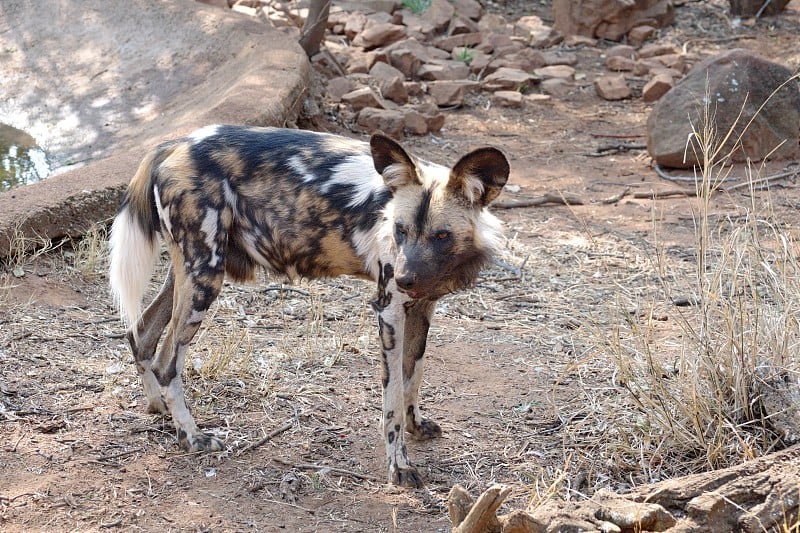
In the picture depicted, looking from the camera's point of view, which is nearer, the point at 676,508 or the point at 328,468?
the point at 676,508

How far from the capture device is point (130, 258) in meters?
3.12

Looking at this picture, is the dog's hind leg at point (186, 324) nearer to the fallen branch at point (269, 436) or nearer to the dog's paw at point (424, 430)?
the fallen branch at point (269, 436)

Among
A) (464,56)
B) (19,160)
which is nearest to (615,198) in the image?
(464,56)

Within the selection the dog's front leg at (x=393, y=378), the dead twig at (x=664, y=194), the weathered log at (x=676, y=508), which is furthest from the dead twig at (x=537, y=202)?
the weathered log at (x=676, y=508)

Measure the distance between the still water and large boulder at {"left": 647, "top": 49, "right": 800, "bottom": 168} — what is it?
4011mm

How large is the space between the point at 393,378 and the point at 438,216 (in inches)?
21.8

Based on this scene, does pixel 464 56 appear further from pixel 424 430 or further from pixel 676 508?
pixel 676 508

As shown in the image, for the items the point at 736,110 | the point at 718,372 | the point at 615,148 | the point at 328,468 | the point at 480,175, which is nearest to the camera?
the point at 480,175

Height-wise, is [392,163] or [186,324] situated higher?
[392,163]

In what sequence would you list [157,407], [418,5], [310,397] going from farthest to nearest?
[418,5], [310,397], [157,407]

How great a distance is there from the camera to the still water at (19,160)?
5.31 meters

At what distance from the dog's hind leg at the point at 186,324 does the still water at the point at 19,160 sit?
2.57 m

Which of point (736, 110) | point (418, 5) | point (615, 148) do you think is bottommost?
point (615, 148)

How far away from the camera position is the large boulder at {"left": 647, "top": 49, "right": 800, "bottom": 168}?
6.02m
